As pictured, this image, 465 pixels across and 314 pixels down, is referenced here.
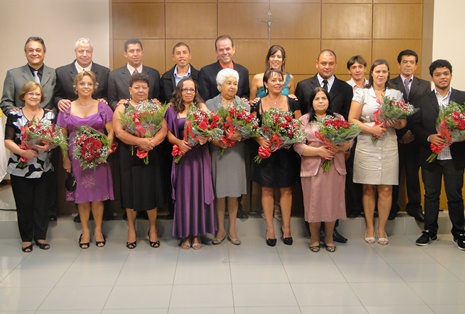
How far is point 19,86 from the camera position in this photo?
5230 millimetres

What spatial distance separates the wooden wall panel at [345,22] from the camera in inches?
314

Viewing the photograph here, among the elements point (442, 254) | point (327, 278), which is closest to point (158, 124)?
point (327, 278)

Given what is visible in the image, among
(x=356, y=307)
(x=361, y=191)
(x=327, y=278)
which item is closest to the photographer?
(x=356, y=307)

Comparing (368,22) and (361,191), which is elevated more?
(368,22)

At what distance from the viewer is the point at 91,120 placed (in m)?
4.98

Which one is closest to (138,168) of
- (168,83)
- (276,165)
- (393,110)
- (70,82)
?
(168,83)

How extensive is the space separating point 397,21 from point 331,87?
3259 millimetres

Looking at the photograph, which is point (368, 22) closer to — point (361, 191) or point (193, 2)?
point (193, 2)

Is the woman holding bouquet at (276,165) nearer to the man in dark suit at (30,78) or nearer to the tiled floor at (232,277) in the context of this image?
the tiled floor at (232,277)

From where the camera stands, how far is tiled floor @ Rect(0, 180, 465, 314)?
12.5 ft

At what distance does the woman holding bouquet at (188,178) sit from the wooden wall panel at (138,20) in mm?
3222

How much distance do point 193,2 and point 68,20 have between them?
5.80 feet

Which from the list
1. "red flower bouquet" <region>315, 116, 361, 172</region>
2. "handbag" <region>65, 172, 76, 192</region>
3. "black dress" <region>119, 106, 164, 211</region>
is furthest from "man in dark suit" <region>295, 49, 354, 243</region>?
"handbag" <region>65, 172, 76, 192</region>

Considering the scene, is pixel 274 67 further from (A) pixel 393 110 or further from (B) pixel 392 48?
(B) pixel 392 48
